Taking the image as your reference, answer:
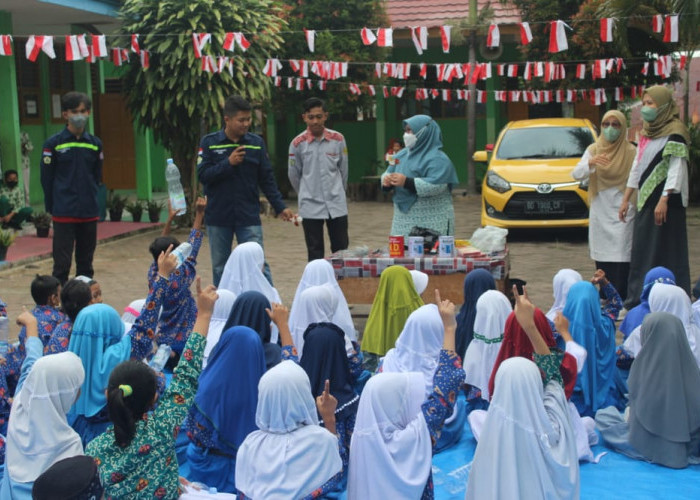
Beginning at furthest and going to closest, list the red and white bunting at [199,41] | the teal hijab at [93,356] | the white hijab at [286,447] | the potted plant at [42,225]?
1. the potted plant at [42,225]
2. the red and white bunting at [199,41]
3. the teal hijab at [93,356]
4. the white hijab at [286,447]

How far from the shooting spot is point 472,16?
1753 cm

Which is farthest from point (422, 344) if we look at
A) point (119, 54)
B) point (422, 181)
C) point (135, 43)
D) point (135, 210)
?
point (135, 210)

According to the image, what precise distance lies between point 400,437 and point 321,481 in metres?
0.34

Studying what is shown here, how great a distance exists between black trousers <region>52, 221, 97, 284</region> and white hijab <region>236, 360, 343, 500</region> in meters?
4.90

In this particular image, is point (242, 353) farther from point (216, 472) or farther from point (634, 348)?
point (634, 348)

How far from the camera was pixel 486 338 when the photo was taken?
16.4 ft

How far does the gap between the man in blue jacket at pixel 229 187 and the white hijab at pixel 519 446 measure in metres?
4.00

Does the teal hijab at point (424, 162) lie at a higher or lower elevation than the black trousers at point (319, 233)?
higher

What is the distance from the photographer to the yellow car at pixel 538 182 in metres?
11.7

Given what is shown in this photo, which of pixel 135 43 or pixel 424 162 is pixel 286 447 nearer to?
pixel 424 162

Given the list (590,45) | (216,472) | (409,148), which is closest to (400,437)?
(216,472)

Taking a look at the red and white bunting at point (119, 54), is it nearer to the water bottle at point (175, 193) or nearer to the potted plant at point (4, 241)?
the potted plant at point (4, 241)

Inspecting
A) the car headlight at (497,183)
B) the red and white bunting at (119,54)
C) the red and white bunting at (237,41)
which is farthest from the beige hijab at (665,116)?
the red and white bunting at (119,54)

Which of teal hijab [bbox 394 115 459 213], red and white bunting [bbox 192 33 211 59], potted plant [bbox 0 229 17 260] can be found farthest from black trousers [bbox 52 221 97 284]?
red and white bunting [bbox 192 33 211 59]
